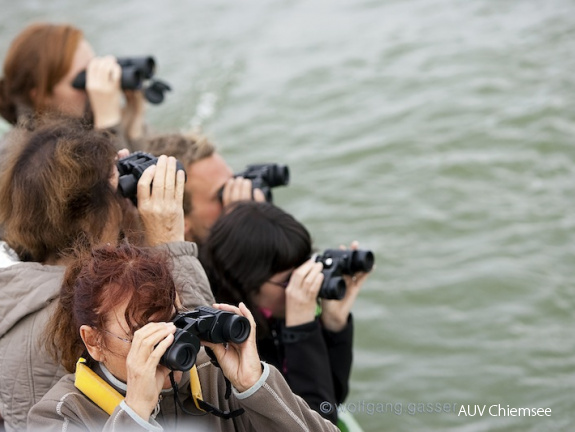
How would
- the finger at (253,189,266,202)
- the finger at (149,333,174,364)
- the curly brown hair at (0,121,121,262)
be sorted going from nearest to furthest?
1. the finger at (149,333,174,364)
2. the curly brown hair at (0,121,121,262)
3. the finger at (253,189,266,202)

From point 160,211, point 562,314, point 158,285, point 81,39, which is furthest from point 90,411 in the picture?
point 562,314

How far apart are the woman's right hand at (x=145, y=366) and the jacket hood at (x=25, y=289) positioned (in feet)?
1.62

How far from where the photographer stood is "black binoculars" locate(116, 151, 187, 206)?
235cm

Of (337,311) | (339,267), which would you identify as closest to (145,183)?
(339,267)

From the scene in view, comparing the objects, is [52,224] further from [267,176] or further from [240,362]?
[267,176]

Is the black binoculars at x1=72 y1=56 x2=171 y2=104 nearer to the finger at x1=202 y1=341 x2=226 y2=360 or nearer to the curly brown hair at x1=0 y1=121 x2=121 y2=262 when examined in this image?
the curly brown hair at x1=0 y1=121 x2=121 y2=262

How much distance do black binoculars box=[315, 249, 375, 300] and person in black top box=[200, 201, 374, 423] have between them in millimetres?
33

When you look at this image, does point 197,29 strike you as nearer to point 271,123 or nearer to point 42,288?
point 271,123

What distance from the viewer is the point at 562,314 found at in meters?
4.46

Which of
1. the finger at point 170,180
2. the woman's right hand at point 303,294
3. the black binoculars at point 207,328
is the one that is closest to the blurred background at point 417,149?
the woman's right hand at point 303,294

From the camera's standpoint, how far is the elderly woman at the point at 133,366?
1.80m

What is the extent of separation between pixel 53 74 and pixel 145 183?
1660mm

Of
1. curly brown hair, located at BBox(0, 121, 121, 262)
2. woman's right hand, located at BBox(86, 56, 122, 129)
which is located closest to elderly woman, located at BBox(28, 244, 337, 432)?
curly brown hair, located at BBox(0, 121, 121, 262)

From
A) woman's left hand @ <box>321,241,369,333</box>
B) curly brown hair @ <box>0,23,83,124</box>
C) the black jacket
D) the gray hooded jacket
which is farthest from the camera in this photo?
curly brown hair @ <box>0,23,83,124</box>
